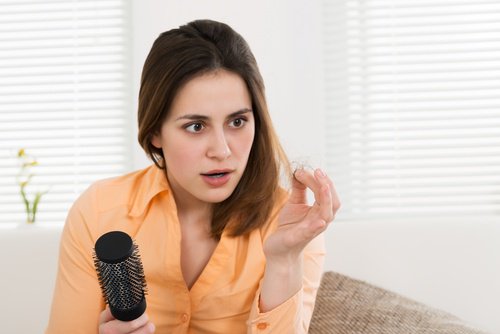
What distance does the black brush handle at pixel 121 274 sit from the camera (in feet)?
4.14

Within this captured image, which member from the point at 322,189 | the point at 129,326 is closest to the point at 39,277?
the point at 129,326

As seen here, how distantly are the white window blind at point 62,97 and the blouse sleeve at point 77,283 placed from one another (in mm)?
1570

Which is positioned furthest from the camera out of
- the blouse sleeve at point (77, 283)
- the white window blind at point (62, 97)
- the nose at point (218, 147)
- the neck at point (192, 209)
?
the white window blind at point (62, 97)

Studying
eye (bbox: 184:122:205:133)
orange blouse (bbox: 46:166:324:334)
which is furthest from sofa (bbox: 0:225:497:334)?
eye (bbox: 184:122:205:133)

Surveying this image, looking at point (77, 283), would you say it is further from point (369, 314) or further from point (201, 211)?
point (369, 314)

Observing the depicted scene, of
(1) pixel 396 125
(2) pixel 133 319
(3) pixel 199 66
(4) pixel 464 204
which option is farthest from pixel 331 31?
(2) pixel 133 319

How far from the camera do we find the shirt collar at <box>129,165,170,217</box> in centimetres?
180

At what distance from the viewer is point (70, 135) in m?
3.40

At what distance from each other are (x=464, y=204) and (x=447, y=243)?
80cm

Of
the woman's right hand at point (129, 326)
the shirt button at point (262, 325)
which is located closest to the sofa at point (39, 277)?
the shirt button at point (262, 325)

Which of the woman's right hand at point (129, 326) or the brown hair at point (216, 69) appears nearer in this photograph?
the woman's right hand at point (129, 326)

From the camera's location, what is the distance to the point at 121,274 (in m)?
1.29

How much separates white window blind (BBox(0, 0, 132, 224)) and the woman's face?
1.74 meters

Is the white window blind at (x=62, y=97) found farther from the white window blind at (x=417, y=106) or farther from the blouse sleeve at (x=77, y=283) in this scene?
the blouse sleeve at (x=77, y=283)
